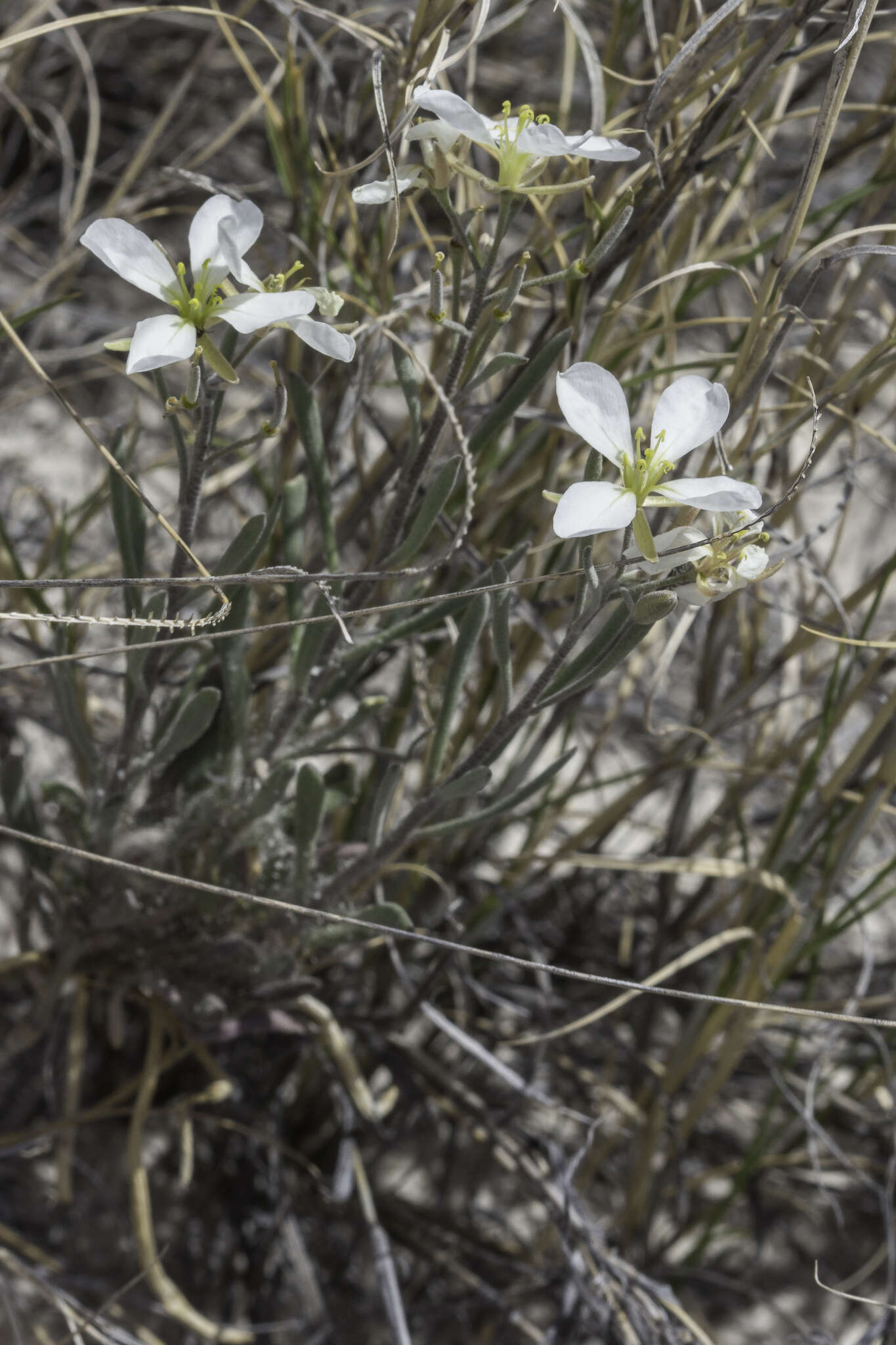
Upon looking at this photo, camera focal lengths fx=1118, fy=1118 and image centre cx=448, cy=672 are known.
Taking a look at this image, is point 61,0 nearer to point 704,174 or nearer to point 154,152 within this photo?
point 154,152

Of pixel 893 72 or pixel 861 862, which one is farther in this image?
pixel 861 862

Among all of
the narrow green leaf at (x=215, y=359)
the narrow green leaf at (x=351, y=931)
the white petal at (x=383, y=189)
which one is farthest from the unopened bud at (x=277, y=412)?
the narrow green leaf at (x=351, y=931)

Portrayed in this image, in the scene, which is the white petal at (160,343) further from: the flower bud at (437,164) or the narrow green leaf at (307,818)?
the narrow green leaf at (307,818)

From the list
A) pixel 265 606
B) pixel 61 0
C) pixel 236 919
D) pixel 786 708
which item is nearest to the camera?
pixel 236 919

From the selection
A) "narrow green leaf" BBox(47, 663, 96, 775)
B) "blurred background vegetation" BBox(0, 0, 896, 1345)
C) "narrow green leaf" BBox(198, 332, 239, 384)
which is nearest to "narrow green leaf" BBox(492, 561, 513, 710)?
"blurred background vegetation" BBox(0, 0, 896, 1345)

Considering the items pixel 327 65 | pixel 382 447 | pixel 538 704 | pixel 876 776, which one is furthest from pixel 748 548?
pixel 382 447

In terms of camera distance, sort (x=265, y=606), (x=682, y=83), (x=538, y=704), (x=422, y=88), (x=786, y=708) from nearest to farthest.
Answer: (x=422, y=88), (x=538, y=704), (x=682, y=83), (x=265, y=606), (x=786, y=708)
